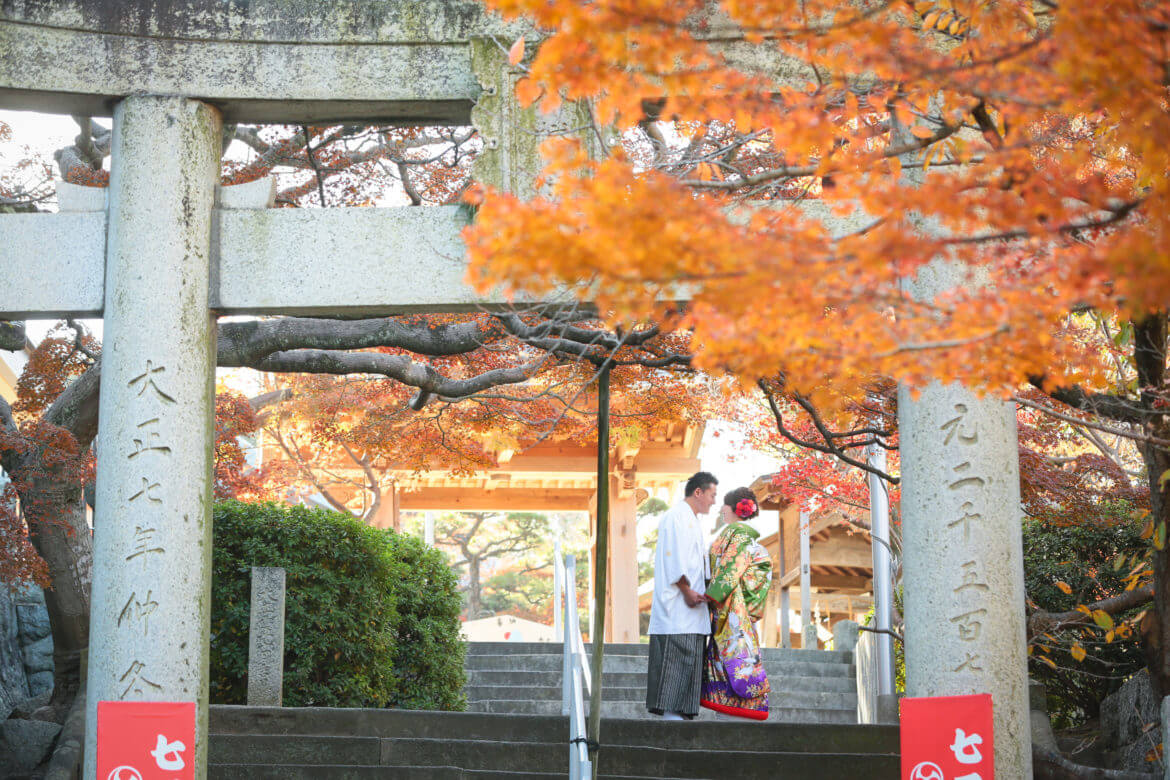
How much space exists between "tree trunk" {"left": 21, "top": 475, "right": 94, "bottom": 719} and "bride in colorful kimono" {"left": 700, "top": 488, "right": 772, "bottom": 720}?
4478 mm

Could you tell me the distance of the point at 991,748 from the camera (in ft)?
17.8

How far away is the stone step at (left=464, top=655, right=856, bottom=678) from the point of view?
38.1ft

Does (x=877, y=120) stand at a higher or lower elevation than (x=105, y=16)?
lower

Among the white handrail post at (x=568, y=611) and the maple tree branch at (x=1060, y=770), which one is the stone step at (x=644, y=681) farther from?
the maple tree branch at (x=1060, y=770)

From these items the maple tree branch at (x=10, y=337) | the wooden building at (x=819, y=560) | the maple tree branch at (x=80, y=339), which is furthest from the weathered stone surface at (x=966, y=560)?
the wooden building at (x=819, y=560)

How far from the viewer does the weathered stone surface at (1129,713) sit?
662 centimetres

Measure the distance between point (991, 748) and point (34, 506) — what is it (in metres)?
6.58

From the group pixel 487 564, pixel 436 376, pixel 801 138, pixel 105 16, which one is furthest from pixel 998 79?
pixel 487 564

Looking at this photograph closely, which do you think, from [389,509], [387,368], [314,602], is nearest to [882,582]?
[387,368]

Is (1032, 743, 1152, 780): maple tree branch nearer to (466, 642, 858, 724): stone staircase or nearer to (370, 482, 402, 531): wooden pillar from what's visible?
(466, 642, 858, 724): stone staircase

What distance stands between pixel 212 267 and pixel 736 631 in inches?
150

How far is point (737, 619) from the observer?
24.2 feet

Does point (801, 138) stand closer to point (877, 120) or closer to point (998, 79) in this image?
point (998, 79)

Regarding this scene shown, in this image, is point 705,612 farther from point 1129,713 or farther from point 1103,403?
point 1103,403
